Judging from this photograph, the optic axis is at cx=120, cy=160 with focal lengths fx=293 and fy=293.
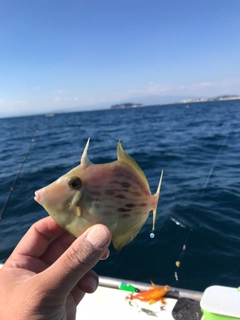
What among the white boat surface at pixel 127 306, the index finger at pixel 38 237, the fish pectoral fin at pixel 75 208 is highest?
the fish pectoral fin at pixel 75 208

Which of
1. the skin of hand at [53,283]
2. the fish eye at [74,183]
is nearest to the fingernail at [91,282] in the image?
the skin of hand at [53,283]

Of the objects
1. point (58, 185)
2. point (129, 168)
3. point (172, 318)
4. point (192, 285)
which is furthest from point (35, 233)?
point (192, 285)

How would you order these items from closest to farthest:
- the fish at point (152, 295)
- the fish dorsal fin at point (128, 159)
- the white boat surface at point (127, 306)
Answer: the fish dorsal fin at point (128, 159) → the white boat surface at point (127, 306) → the fish at point (152, 295)

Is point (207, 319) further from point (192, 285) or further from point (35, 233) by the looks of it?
point (192, 285)

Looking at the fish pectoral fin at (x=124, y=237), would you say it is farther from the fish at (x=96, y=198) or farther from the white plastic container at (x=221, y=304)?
the white plastic container at (x=221, y=304)

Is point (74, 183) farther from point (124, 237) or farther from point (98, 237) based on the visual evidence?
point (124, 237)

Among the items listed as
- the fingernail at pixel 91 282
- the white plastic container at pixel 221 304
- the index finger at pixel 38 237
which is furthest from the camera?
the white plastic container at pixel 221 304

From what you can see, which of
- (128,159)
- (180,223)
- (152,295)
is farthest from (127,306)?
(180,223)
